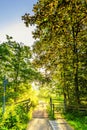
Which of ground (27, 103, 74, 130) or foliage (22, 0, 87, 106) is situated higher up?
foliage (22, 0, 87, 106)

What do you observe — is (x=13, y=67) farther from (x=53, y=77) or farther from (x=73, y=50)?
(x=73, y=50)

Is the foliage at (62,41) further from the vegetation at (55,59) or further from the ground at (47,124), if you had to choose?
the ground at (47,124)

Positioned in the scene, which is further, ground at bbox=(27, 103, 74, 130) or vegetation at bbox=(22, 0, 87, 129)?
ground at bbox=(27, 103, 74, 130)

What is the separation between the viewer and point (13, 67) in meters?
44.4

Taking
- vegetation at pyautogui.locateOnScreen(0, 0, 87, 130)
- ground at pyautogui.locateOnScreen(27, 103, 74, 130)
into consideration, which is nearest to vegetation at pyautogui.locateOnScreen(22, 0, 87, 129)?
vegetation at pyautogui.locateOnScreen(0, 0, 87, 130)

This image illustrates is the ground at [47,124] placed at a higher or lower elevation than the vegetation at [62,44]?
lower

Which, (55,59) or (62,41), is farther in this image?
(55,59)

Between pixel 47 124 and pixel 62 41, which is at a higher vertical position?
pixel 62 41

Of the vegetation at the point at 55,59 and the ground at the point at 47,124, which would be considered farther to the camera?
the ground at the point at 47,124

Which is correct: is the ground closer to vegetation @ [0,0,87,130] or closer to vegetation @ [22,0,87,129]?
vegetation @ [0,0,87,130]

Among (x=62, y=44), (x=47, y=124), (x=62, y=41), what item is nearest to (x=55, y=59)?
(x=62, y=44)

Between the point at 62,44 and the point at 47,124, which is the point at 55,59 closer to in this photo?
the point at 62,44

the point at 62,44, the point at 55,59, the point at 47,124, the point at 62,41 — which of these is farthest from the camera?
the point at 55,59

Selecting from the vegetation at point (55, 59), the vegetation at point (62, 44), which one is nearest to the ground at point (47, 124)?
the vegetation at point (55, 59)
